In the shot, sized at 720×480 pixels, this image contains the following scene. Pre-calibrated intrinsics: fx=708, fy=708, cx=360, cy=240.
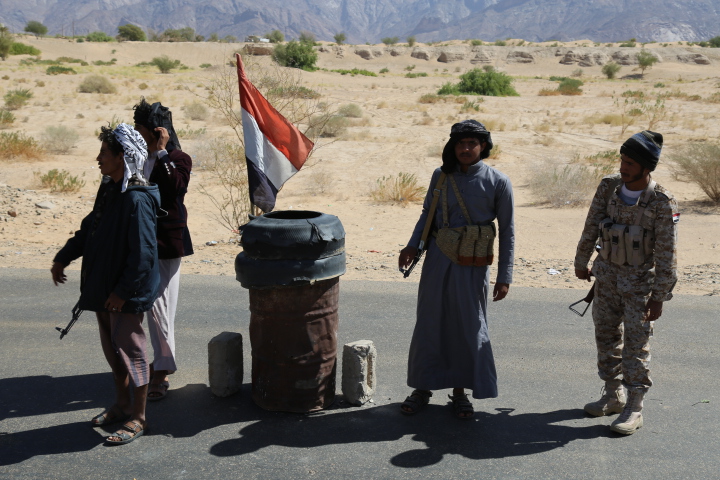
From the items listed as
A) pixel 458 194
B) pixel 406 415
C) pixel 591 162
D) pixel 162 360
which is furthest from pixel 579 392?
pixel 591 162

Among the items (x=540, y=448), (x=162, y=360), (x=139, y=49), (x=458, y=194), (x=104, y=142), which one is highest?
(x=139, y=49)

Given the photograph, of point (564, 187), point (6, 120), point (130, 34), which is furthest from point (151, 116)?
point (130, 34)

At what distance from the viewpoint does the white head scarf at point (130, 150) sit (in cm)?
379

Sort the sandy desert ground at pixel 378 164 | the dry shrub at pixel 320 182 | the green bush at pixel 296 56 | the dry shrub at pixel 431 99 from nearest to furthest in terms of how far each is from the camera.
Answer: the sandy desert ground at pixel 378 164 → the dry shrub at pixel 320 182 → the dry shrub at pixel 431 99 → the green bush at pixel 296 56

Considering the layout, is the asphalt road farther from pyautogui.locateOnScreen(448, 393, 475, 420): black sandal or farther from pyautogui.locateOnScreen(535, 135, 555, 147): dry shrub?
pyautogui.locateOnScreen(535, 135, 555, 147): dry shrub

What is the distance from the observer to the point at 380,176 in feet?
56.4

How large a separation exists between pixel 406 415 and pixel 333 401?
0.49 m

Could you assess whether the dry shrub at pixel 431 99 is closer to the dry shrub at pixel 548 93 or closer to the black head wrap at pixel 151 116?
the dry shrub at pixel 548 93

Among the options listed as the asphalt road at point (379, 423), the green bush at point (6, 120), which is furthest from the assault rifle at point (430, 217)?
the green bush at point (6, 120)

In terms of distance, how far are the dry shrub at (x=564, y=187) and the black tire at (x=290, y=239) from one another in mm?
10815

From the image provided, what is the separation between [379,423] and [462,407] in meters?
0.52

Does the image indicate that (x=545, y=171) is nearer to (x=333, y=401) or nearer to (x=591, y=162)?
(x=591, y=162)

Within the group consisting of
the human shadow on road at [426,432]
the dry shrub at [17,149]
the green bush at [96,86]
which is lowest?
the human shadow on road at [426,432]

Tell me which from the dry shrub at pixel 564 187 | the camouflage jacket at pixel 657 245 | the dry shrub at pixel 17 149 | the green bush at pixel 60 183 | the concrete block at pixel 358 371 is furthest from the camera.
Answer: the dry shrub at pixel 17 149
